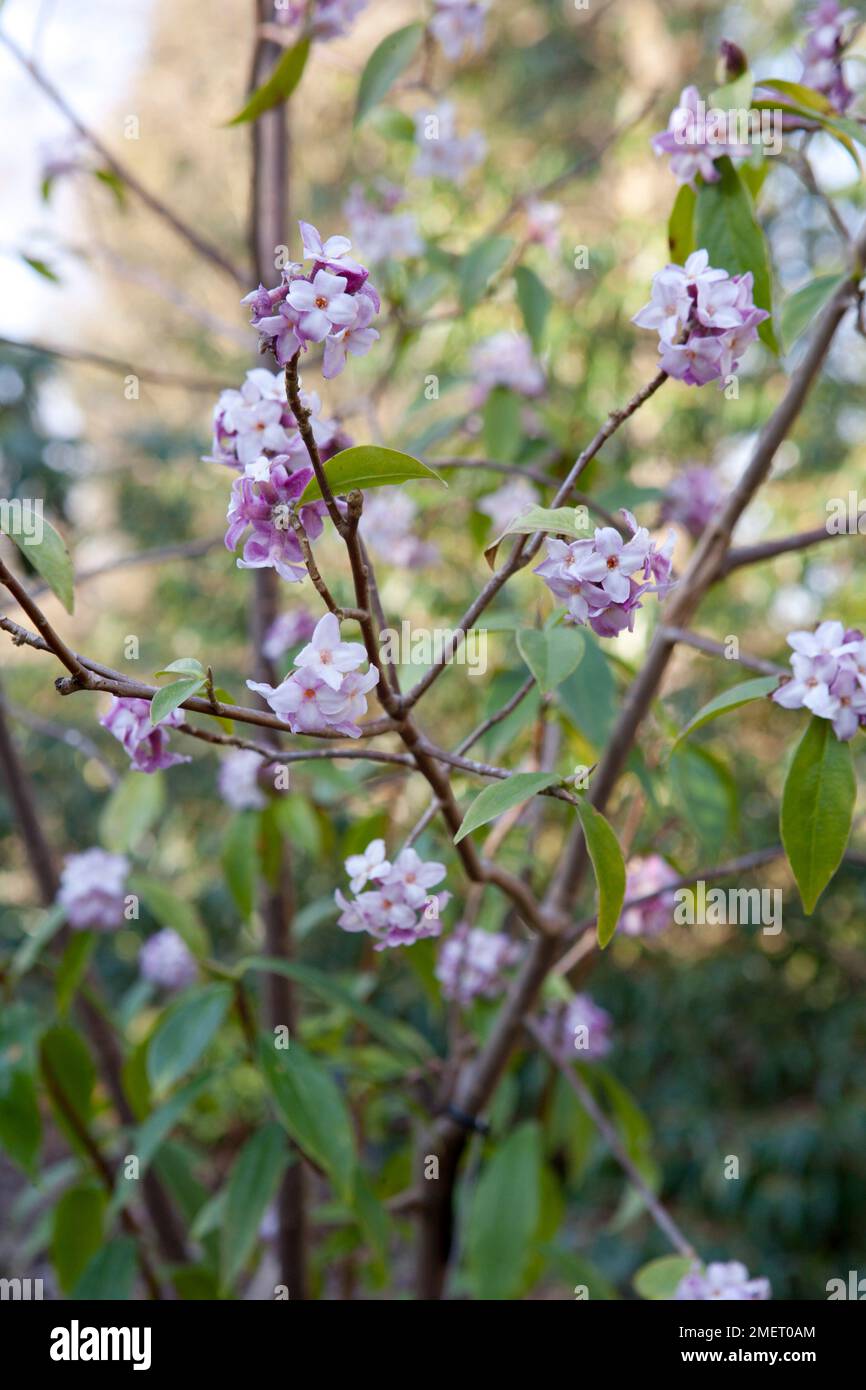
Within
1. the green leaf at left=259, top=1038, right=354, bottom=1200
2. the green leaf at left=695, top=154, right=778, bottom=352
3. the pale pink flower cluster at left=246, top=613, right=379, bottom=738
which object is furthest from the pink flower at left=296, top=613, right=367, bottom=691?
the green leaf at left=259, top=1038, right=354, bottom=1200

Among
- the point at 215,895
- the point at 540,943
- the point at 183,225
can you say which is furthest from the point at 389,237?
the point at 215,895

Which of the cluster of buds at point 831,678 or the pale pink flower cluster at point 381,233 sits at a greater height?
the pale pink flower cluster at point 381,233

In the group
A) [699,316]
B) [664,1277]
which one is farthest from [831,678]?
[664,1277]

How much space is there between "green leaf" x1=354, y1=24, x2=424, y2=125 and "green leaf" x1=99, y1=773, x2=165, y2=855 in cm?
48

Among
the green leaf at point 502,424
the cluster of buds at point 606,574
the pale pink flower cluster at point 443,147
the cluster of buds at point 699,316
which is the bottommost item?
the cluster of buds at point 606,574

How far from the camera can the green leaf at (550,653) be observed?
433 millimetres

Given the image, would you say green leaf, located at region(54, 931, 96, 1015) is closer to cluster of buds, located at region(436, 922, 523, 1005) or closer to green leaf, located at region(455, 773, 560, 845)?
cluster of buds, located at region(436, 922, 523, 1005)

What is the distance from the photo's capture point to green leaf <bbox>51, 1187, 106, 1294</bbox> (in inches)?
34.1

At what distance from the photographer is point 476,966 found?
2.93 ft

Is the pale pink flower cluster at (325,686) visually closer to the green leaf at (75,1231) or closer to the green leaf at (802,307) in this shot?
the green leaf at (802,307)

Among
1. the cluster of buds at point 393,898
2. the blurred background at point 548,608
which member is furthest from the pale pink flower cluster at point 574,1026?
the cluster of buds at point 393,898

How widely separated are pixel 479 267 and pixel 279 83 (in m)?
0.20

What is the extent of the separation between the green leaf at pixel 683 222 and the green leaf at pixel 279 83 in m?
0.26

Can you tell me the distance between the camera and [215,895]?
2699 millimetres
